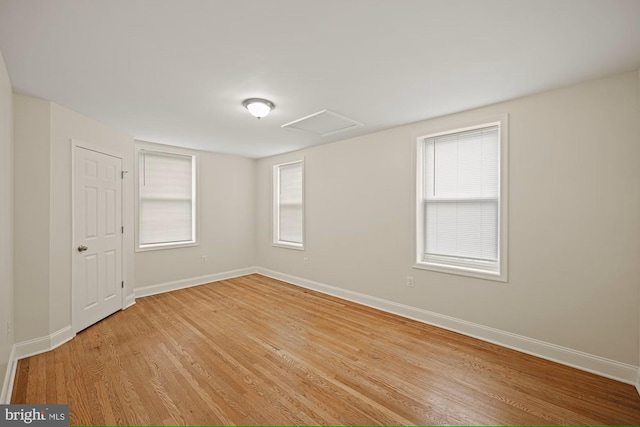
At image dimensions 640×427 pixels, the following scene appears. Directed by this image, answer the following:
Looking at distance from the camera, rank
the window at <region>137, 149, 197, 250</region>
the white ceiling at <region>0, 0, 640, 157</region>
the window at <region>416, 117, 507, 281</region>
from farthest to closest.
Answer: the window at <region>137, 149, 197, 250</region> → the window at <region>416, 117, 507, 281</region> → the white ceiling at <region>0, 0, 640, 157</region>

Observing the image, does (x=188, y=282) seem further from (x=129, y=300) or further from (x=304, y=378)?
(x=304, y=378)

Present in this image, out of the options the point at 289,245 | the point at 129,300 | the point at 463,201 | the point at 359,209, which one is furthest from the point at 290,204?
the point at 463,201

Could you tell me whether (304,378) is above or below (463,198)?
below

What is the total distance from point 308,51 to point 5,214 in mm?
2657

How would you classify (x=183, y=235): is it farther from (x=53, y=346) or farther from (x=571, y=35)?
(x=571, y=35)

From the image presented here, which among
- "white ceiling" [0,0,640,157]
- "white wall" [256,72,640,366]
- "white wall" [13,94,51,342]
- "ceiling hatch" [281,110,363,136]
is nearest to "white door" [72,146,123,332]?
"white wall" [13,94,51,342]

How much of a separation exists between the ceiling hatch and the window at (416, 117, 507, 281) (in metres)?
0.97

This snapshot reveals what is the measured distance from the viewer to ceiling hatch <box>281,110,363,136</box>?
10.5 ft

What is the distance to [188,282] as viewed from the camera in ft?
15.9

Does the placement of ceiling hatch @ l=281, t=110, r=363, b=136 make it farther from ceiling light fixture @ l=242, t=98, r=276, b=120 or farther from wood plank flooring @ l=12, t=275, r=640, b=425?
wood plank flooring @ l=12, t=275, r=640, b=425

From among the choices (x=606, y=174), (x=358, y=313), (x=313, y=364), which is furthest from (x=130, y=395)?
(x=606, y=174)

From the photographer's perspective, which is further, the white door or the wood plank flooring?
the white door

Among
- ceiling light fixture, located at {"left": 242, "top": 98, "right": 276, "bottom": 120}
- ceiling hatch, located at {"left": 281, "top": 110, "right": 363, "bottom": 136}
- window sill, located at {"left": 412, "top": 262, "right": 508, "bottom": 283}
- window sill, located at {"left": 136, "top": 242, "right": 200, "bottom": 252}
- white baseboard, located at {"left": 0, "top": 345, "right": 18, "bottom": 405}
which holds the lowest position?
white baseboard, located at {"left": 0, "top": 345, "right": 18, "bottom": 405}

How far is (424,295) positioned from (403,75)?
8.22 feet
